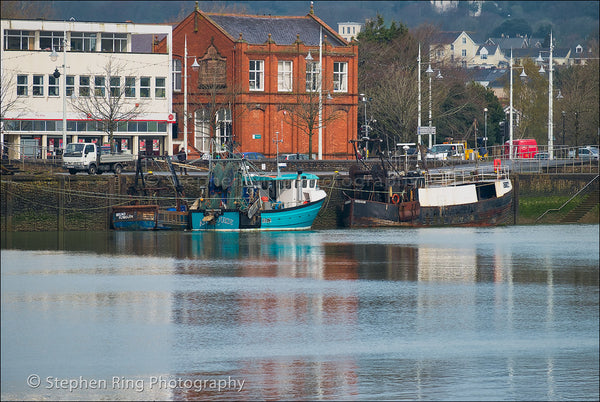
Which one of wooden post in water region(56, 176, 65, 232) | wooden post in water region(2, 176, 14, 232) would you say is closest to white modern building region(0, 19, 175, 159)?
wooden post in water region(2, 176, 14, 232)

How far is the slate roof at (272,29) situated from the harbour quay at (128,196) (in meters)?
27.4

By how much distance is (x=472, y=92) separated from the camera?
428ft

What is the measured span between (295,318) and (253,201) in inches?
1126

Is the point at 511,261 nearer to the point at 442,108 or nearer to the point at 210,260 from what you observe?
the point at 210,260

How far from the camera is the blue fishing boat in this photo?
224 ft

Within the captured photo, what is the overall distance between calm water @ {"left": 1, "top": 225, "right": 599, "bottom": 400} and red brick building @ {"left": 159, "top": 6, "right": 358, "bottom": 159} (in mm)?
33953

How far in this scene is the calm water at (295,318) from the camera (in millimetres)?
31469

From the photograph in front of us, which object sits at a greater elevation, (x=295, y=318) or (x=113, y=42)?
(x=113, y=42)

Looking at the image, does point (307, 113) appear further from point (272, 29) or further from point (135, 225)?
point (135, 225)

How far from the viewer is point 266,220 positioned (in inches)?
2726

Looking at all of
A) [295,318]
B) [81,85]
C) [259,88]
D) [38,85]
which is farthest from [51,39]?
[295,318]

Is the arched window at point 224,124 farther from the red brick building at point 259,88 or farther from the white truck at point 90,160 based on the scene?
the white truck at point 90,160

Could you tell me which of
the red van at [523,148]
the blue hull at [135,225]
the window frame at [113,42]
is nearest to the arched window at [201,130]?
the window frame at [113,42]

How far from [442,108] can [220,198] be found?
59.8m
